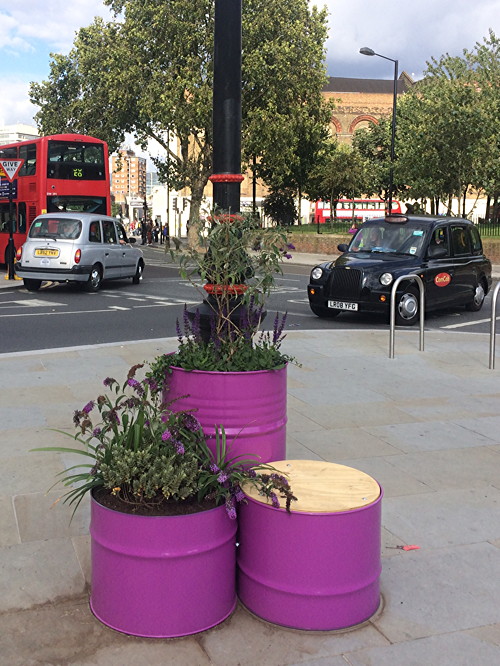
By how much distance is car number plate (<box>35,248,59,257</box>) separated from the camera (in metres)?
17.5

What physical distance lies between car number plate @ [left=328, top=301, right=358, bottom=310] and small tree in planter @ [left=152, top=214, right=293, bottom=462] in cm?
852

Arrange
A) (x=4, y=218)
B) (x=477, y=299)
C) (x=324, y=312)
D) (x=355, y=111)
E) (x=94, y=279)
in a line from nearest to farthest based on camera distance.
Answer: (x=324, y=312) → (x=477, y=299) → (x=94, y=279) → (x=4, y=218) → (x=355, y=111)

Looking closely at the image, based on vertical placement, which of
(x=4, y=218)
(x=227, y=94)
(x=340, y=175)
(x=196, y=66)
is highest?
(x=196, y=66)

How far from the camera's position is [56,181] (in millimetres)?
21859

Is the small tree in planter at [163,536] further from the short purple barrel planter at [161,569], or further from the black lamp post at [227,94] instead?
the black lamp post at [227,94]

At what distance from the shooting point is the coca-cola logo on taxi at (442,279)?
1311cm

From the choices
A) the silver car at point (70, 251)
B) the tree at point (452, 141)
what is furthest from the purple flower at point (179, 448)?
the tree at point (452, 141)

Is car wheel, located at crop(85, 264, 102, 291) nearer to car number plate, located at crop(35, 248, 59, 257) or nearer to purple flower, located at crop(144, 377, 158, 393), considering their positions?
car number plate, located at crop(35, 248, 59, 257)

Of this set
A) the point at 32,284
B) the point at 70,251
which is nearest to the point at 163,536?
the point at 70,251

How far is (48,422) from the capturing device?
5.81 m

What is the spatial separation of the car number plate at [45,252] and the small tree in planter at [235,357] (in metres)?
14.1

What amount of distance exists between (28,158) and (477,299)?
565 inches

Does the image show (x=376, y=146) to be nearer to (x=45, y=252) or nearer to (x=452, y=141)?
(x=452, y=141)

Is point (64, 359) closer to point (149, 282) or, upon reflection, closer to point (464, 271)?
point (464, 271)
